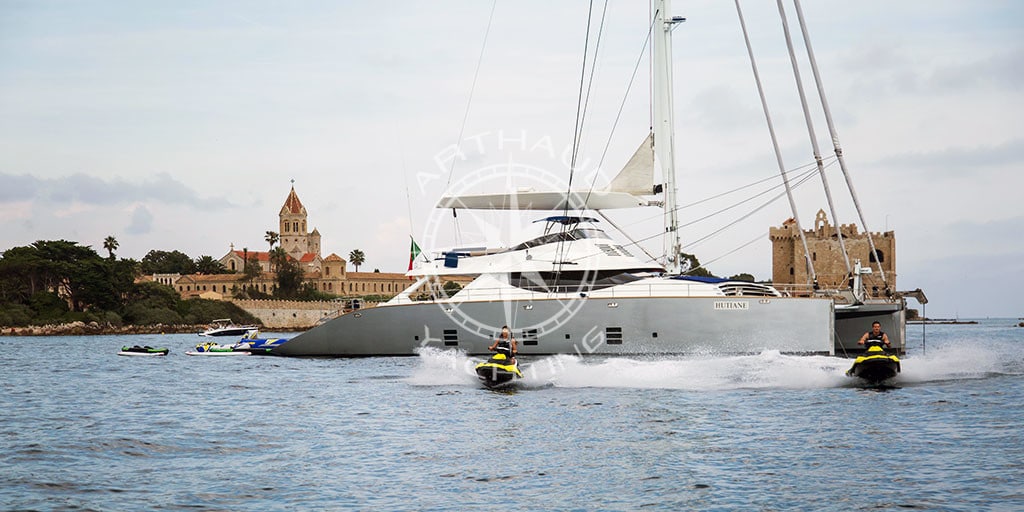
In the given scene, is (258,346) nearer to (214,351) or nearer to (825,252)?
(214,351)

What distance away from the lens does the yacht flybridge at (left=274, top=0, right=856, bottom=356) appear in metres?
30.6

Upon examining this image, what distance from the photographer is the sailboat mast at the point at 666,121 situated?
112ft

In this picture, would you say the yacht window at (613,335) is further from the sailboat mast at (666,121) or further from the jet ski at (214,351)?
the jet ski at (214,351)

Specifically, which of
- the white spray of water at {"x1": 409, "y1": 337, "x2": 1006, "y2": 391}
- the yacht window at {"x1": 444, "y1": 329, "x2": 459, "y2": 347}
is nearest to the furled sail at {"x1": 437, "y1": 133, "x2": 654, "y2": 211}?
the yacht window at {"x1": 444, "y1": 329, "x2": 459, "y2": 347}

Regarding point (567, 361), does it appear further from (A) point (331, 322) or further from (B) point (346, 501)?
(B) point (346, 501)

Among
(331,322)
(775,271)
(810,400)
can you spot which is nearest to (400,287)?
(775,271)

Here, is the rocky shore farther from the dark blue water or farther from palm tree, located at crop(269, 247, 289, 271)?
the dark blue water

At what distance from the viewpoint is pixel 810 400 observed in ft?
70.4

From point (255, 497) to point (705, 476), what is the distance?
583 cm

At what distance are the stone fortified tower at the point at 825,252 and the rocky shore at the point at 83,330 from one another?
6734 cm

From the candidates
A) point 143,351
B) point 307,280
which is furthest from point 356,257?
point 143,351

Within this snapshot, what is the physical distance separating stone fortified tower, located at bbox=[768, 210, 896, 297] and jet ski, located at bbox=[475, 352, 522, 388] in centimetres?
8010

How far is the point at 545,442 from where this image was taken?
16516mm

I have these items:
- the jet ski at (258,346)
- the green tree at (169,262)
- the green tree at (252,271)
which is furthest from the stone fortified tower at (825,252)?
the green tree at (169,262)
